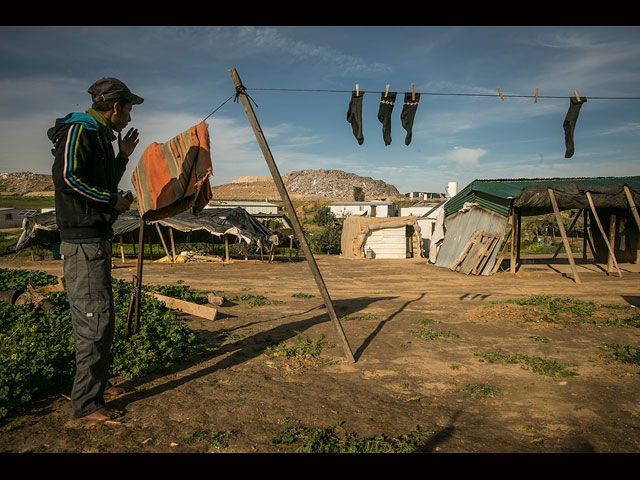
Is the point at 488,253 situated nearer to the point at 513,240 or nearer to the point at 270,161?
the point at 513,240

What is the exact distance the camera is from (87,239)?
11.0 feet

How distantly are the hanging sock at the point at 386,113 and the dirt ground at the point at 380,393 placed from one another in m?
5.38

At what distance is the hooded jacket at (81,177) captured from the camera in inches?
126

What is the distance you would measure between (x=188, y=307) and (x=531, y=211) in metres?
15.4

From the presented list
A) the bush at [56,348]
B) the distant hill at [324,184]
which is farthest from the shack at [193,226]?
the distant hill at [324,184]

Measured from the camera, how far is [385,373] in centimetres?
497

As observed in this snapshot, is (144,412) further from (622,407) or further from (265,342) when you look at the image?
(622,407)

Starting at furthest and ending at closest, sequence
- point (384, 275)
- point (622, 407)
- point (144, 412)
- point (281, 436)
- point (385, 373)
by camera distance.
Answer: point (384, 275)
point (385, 373)
point (622, 407)
point (144, 412)
point (281, 436)

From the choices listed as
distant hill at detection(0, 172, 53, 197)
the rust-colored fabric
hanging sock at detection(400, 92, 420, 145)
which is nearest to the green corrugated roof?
hanging sock at detection(400, 92, 420, 145)

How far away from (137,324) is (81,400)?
1.78 meters

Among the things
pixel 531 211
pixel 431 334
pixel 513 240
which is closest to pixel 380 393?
pixel 431 334

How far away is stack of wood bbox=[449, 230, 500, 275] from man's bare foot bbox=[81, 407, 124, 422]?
14551 mm

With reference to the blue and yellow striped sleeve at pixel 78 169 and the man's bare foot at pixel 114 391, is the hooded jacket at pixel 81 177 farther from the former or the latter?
the man's bare foot at pixel 114 391
